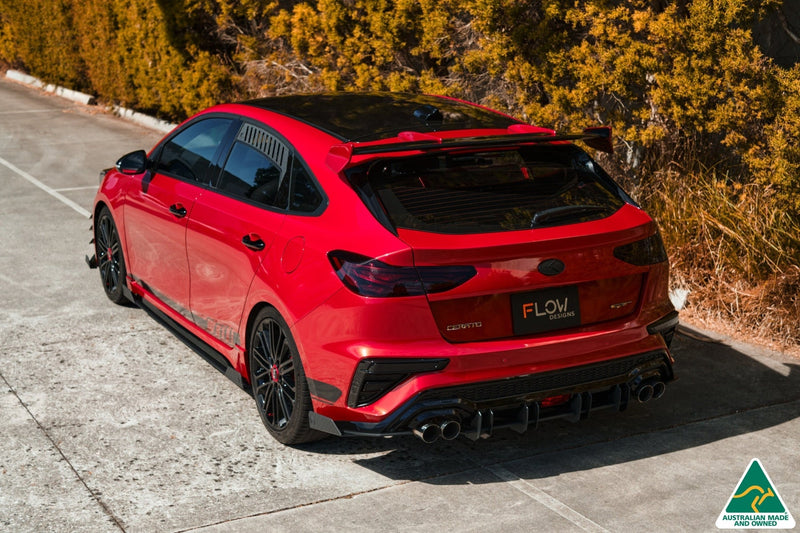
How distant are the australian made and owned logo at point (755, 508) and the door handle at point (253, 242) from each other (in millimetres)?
2498

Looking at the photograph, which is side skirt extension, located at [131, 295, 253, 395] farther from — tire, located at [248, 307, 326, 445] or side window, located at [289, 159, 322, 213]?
side window, located at [289, 159, 322, 213]

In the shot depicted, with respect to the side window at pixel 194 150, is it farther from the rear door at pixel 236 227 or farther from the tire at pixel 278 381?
the tire at pixel 278 381

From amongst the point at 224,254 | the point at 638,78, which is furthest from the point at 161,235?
the point at 638,78

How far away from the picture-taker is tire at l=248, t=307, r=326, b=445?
4926 millimetres

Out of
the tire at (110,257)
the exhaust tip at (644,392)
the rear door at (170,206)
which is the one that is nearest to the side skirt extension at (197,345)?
the rear door at (170,206)

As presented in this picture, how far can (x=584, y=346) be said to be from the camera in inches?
187

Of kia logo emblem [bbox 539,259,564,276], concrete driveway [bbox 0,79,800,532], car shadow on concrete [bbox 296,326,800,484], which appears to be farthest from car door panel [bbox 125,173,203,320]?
kia logo emblem [bbox 539,259,564,276]

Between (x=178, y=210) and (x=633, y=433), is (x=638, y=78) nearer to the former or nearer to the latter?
(x=633, y=433)

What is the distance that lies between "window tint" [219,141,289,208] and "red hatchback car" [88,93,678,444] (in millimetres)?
12

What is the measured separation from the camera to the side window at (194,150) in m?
6.04

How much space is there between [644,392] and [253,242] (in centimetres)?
207

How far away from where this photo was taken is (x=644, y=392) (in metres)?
4.99

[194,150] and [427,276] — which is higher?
[194,150]

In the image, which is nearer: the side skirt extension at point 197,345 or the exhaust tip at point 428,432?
the exhaust tip at point 428,432
